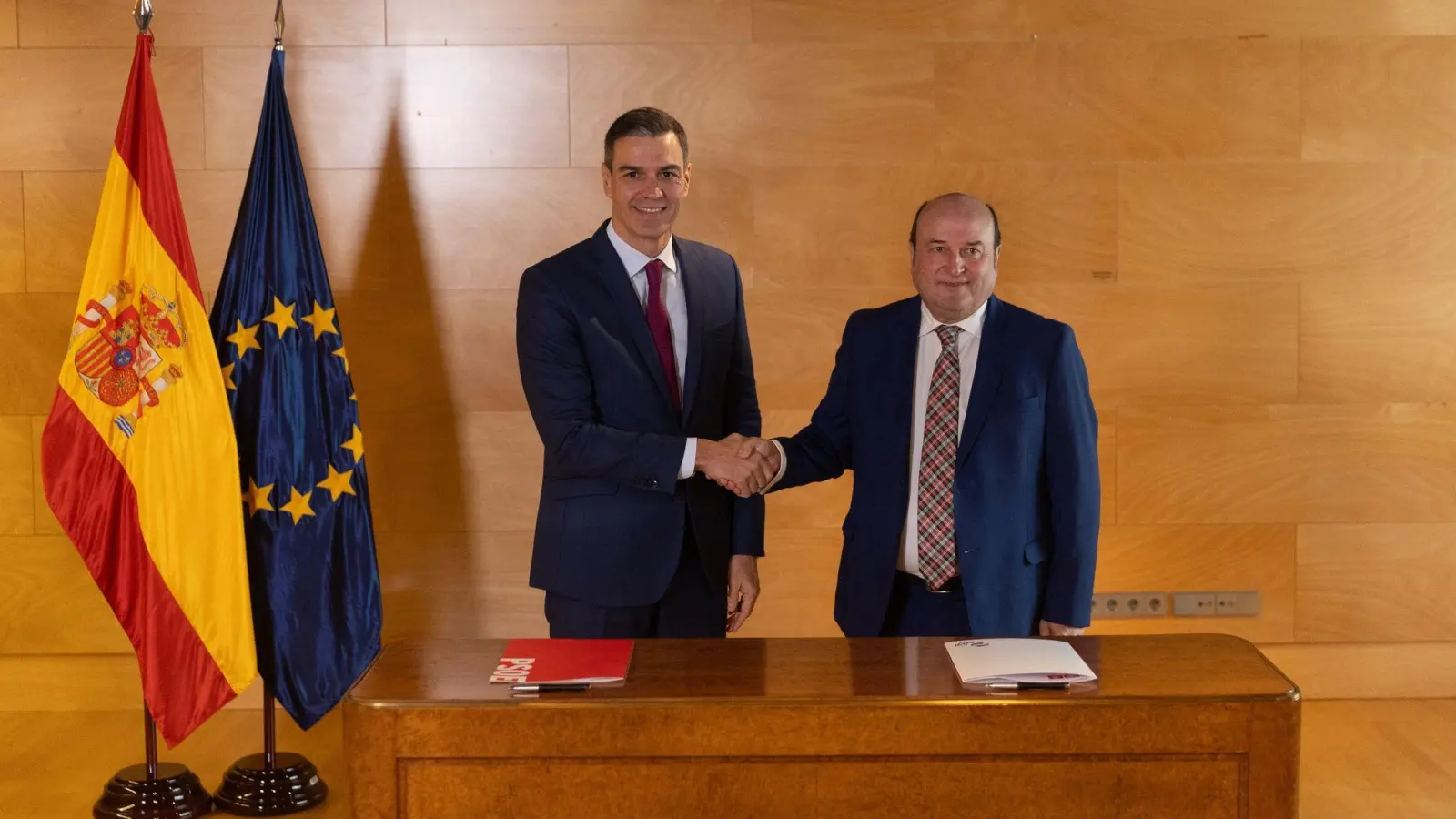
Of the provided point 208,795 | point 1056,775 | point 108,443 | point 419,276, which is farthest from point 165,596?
point 1056,775

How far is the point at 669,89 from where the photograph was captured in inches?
182

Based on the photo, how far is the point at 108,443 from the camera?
3.54m

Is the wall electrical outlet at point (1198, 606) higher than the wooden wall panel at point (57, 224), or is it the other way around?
the wooden wall panel at point (57, 224)

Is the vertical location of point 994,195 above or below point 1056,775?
above

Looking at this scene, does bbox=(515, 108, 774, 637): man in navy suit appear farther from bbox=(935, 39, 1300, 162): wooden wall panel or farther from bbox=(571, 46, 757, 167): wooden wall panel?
bbox=(935, 39, 1300, 162): wooden wall panel

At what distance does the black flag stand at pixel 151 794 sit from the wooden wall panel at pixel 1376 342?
378cm

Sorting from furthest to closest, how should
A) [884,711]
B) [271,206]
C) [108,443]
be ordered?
[271,206]
[108,443]
[884,711]

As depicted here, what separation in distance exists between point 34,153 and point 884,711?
3.75 meters

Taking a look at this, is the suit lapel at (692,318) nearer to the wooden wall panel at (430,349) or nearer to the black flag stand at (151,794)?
the wooden wall panel at (430,349)

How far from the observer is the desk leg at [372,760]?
2.24 meters

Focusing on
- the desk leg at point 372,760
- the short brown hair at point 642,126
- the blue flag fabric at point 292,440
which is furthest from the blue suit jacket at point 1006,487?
the blue flag fabric at point 292,440

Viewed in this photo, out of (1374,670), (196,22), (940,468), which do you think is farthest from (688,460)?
(1374,670)

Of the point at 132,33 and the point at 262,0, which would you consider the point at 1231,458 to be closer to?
the point at 262,0

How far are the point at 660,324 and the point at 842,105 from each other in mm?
1600
